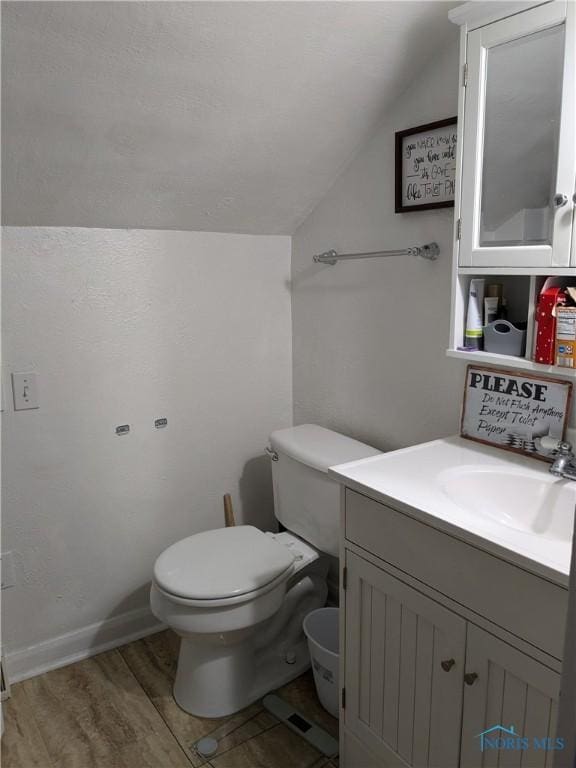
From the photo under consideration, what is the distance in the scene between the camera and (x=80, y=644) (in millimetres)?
2037

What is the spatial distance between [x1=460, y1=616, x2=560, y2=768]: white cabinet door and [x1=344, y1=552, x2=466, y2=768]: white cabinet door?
30 mm

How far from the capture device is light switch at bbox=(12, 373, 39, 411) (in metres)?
1.81

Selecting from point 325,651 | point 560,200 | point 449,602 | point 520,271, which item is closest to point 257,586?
point 325,651

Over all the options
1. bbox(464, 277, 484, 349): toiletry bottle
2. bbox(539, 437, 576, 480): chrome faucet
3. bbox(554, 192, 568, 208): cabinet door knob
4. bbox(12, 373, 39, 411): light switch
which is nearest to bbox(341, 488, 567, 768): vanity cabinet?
bbox(539, 437, 576, 480): chrome faucet

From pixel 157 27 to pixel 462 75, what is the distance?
2.31 feet

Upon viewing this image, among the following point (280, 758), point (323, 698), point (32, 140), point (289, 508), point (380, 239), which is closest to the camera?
point (32, 140)

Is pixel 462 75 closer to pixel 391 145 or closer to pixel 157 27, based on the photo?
pixel 391 145

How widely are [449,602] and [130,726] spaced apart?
3.63ft

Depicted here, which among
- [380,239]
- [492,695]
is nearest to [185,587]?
[492,695]

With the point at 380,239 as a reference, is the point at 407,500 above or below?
below

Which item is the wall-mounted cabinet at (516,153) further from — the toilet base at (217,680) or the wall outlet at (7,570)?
the wall outlet at (7,570)

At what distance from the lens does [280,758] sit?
162cm

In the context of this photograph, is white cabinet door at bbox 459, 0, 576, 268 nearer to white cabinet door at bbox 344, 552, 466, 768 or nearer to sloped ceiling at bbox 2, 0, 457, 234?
sloped ceiling at bbox 2, 0, 457, 234

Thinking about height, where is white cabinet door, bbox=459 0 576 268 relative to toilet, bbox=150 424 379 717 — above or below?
above
